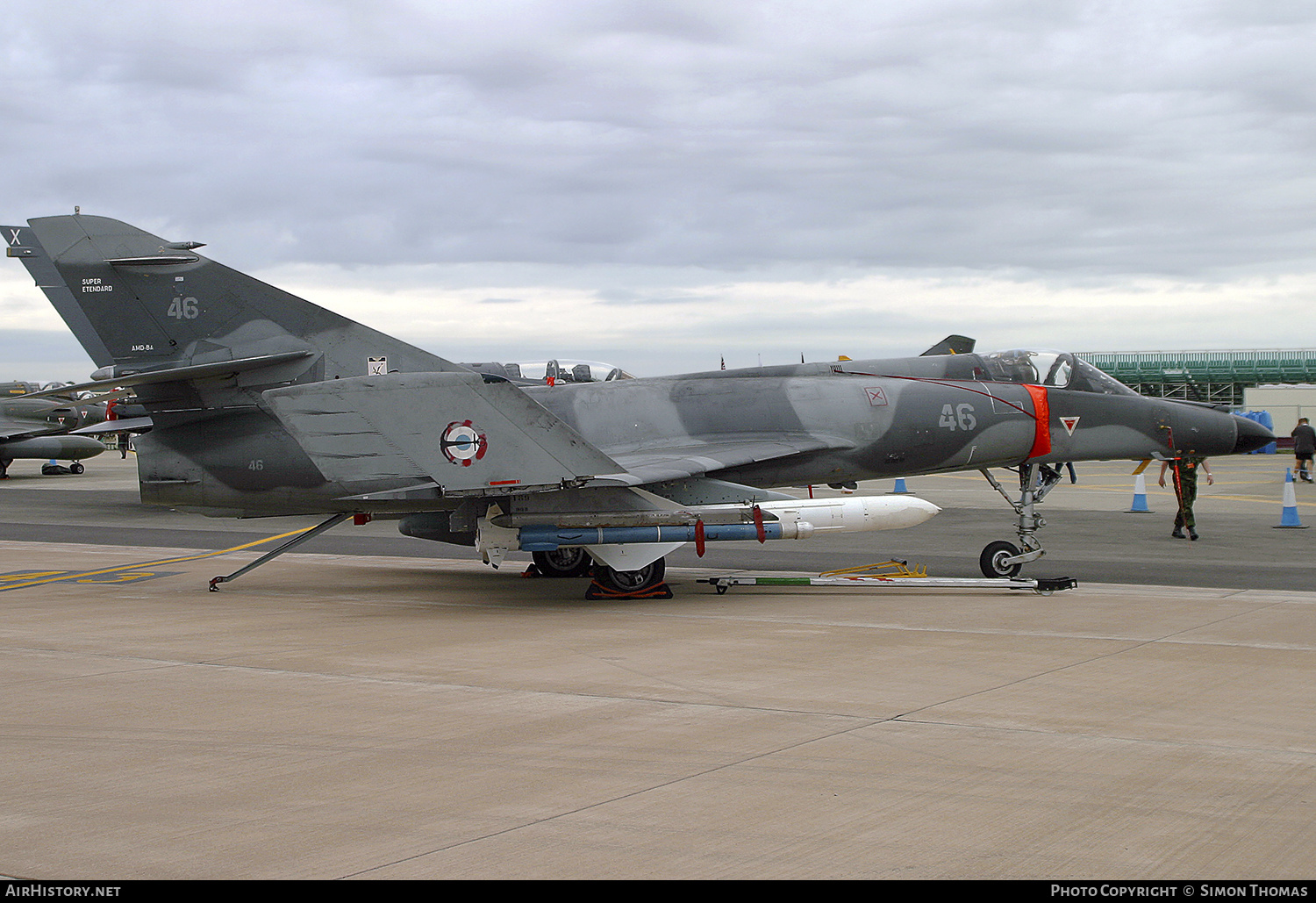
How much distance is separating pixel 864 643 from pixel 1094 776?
3878mm

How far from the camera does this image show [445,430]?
36.3 feet

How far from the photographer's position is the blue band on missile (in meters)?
11.6

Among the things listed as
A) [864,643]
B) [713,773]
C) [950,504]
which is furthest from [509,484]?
[950,504]

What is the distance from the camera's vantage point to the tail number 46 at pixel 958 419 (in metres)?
13.6

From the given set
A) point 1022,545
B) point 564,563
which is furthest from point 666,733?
point 564,563

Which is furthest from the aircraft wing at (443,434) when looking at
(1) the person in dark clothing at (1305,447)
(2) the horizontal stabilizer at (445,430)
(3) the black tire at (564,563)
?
(1) the person in dark clothing at (1305,447)

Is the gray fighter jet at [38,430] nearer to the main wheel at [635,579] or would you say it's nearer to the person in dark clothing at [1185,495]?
the main wheel at [635,579]

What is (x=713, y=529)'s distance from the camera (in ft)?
38.2

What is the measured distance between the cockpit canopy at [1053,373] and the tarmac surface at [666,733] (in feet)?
8.30

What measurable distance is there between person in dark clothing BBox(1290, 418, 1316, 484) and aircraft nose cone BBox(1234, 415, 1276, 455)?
56.7 feet

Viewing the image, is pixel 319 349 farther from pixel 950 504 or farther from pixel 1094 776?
pixel 950 504

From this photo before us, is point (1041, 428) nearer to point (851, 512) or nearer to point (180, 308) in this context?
point (851, 512)

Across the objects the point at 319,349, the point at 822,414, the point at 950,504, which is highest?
the point at 319,349

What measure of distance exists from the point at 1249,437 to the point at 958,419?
387 cm
